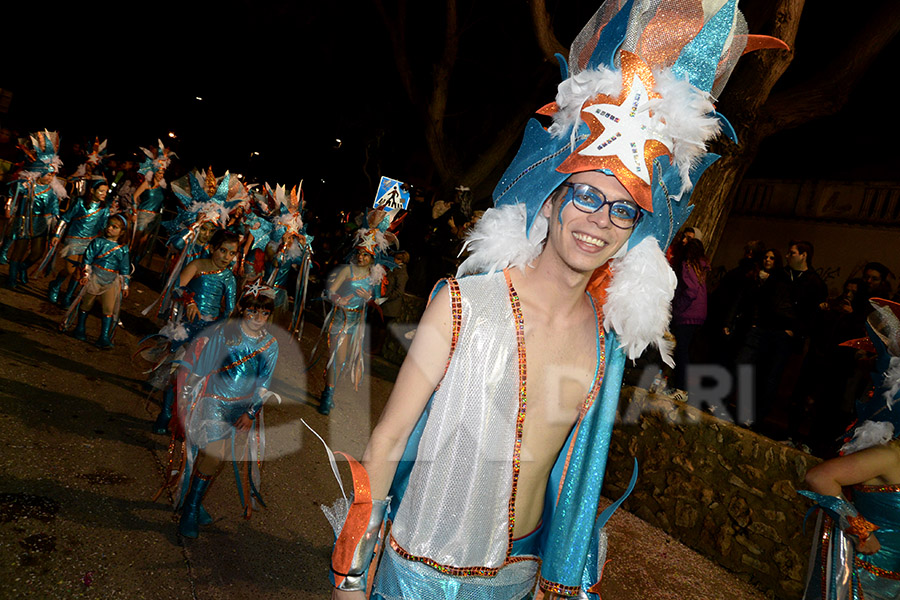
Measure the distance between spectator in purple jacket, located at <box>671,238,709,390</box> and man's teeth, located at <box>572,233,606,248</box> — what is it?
4820mm

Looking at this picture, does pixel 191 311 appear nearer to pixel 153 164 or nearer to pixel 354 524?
pixel 354 524

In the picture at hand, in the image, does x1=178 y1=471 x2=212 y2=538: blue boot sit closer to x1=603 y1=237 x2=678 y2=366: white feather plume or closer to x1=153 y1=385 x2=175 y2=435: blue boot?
x1=153 y1=385 x2=175 y2=435: blue boot

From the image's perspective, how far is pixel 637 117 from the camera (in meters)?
1.76

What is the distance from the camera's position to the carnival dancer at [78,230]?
8.16 metres

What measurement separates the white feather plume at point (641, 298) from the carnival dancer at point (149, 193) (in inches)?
465

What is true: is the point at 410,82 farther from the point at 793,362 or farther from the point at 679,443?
the point at 679,443

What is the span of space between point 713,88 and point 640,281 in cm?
64

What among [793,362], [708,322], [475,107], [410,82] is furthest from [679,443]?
[475,107]

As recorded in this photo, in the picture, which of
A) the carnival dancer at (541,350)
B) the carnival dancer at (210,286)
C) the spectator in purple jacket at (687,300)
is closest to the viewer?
the carnival dancer at (541,350)

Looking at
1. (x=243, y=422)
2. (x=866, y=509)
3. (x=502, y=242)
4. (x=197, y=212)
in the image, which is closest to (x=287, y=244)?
(x=197, y=212)

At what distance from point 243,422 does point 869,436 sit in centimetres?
355

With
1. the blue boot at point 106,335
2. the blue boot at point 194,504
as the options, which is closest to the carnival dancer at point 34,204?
the blue boot at point 106,335

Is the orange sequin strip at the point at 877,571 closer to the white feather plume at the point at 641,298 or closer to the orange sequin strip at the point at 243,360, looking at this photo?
the white feather plume at the point at 641,298

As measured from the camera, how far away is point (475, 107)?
1681 centimetres
